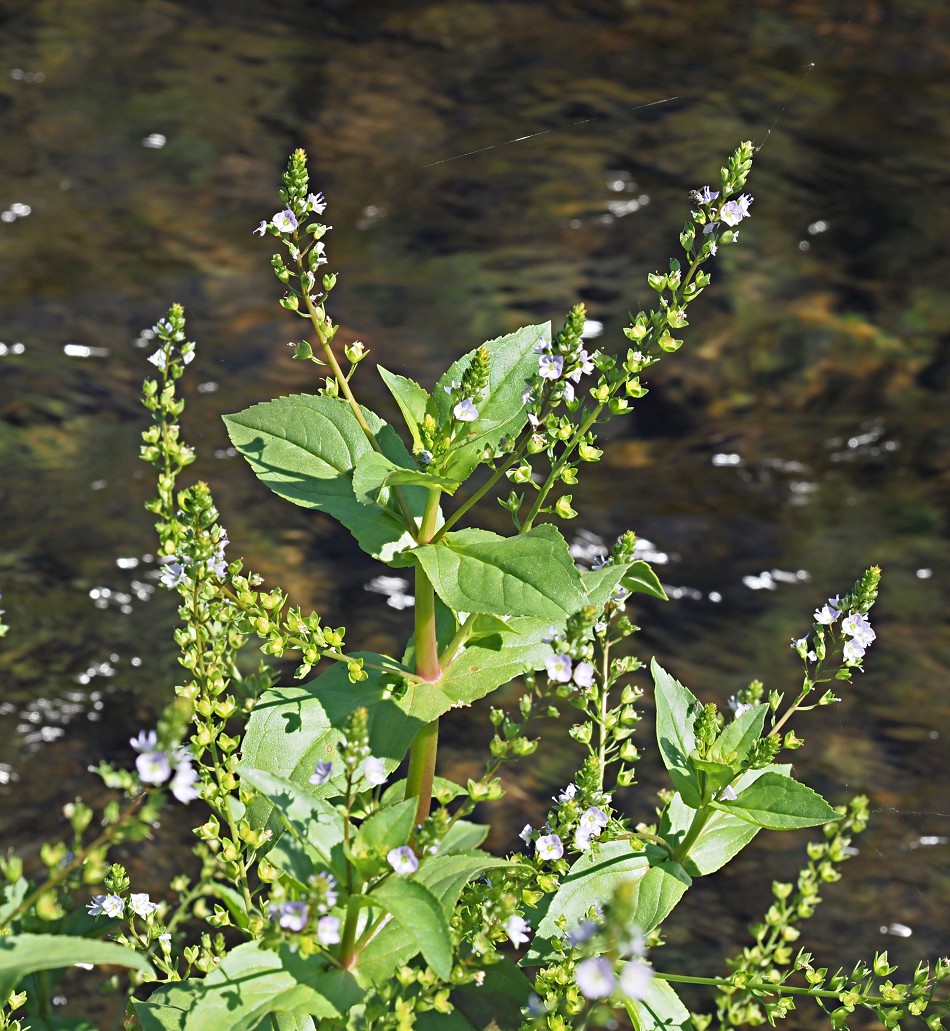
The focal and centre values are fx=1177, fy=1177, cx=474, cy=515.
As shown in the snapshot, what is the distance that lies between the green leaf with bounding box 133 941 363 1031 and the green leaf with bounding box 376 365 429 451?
71 cm

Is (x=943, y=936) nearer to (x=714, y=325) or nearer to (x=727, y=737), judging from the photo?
(x=727, y=737)

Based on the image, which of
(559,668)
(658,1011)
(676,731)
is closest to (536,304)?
(676,731)

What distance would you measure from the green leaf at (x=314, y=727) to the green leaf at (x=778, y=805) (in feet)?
1.56

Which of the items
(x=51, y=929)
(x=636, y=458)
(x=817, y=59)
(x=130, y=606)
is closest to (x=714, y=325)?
(x=636, y=458)

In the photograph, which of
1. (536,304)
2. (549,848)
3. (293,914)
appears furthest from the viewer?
(536,304)

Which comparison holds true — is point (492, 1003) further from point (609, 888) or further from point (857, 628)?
point (857, 628)

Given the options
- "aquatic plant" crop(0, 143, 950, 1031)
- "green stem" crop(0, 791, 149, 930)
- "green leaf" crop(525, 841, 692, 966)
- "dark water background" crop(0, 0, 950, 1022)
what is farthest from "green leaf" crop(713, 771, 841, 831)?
"dark water background" crop(0, 0, 950, 1022)

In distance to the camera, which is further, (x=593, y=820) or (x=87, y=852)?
(x=593, y=820)

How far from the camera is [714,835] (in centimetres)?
179

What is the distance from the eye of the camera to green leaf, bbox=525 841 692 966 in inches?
65.6

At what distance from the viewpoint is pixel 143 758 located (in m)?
1.04

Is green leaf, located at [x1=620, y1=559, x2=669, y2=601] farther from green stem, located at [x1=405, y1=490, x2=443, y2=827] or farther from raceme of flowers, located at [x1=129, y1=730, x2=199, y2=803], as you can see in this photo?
raceme of flowers, located at [x1=129, y1=730, x2=199, y2=803]

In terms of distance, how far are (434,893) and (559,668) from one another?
12.8 inches

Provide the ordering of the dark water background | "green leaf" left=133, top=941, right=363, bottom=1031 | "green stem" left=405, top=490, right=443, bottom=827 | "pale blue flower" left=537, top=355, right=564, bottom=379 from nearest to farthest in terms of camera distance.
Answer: "green leaf" left=133, top=941, right=363, bottom=1031 < "pale blue flower" left=537, top=355, right=564, bottom=379 < "green stem" left=405, top=490, right=443, bottom=827 < the dark water background
